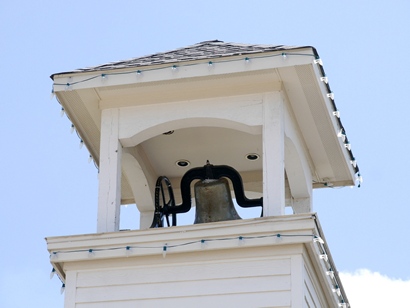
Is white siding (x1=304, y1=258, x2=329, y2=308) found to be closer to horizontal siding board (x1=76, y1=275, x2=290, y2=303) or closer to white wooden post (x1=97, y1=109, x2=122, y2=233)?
horizontal siding board (x1=76, y1=275, x2=290, y2=303)

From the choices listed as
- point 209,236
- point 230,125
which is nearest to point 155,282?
point 209,236

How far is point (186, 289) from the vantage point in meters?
19.3

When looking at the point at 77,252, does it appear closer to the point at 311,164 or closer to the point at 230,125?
the point at 230,125

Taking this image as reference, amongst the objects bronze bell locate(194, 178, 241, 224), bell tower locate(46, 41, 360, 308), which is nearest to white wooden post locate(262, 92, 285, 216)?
bell tower locate(46, 41, 360, 308)

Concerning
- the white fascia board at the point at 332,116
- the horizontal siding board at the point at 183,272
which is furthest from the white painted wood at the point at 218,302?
the white fascia board at the point at 332,116

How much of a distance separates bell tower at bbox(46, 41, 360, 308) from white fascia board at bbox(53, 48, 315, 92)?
1cm

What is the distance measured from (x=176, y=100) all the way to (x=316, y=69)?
5.99ft

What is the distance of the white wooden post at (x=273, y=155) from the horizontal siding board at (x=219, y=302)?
3.53 feet

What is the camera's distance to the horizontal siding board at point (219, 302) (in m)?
18.9

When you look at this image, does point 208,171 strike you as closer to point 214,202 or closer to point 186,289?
point 214,202

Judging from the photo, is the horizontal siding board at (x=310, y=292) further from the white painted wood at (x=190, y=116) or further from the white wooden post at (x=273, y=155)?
the white painted wood at (x=190, y=116)

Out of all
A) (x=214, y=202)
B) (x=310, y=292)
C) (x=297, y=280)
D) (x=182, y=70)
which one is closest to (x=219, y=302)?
(x=297, y=280)

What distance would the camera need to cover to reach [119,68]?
67.1ft

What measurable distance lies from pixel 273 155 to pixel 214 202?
4.64ft
